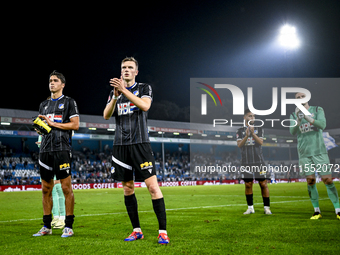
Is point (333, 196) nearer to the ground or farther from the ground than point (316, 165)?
nearer to the ground

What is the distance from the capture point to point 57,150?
207 inches

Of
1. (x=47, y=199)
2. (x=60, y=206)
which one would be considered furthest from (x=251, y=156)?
(x=47, y=199)

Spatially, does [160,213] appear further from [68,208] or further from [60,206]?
[60,206]

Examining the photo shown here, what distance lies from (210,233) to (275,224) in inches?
62.5

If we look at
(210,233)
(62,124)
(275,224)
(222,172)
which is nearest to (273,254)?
(210,233)

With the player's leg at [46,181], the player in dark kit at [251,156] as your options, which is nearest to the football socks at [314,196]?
the player in dark kit at [251,156]

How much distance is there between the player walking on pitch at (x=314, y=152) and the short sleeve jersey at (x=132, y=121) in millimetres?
3822

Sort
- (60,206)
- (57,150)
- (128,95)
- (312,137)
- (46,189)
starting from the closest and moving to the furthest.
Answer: (128,95) → (57,150) → (46,189) → (60,206) → (312,137)

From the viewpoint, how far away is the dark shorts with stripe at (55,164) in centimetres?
520

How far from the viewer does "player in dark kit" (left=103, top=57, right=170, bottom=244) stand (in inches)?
178

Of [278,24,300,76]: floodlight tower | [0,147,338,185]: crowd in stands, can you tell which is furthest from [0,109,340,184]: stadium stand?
[278,24,300,76]: floodlight tower

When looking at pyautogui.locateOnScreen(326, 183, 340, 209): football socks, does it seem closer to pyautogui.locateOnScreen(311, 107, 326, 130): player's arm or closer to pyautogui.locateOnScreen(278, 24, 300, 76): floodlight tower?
pyautogui.locateOnScreen(311, 107, 326, 130): player's arm

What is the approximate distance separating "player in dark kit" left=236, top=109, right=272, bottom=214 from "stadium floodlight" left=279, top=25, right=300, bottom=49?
2407 centimetres

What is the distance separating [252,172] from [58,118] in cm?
494
